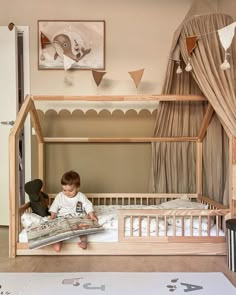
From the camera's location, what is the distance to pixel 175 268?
7.09ft

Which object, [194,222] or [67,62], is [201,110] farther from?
[67,62]

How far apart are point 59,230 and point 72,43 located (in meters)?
1.92

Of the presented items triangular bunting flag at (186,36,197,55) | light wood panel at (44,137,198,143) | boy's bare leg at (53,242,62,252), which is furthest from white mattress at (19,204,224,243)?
triangular bunting flag at (186,36,197,55)

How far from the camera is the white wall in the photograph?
11.3 ft

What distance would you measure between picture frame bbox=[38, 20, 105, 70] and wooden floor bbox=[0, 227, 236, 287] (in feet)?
6.28

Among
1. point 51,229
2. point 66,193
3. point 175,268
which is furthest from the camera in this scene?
point 66,193

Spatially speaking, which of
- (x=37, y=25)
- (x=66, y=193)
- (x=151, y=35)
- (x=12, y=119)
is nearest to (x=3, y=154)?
(x=12, y=119)

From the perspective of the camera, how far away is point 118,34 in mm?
3451

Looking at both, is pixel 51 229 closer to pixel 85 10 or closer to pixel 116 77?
pixel 116 77

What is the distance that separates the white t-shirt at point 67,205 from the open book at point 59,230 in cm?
13

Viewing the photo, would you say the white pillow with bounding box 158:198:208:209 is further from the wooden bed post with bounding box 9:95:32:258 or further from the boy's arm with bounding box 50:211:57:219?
the wooden bed post with bounding box 9:95:32:258

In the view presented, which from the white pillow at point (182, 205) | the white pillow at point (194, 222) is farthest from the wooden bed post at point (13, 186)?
the white pillow at point (182, 205)

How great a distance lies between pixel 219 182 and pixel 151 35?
1.62m
